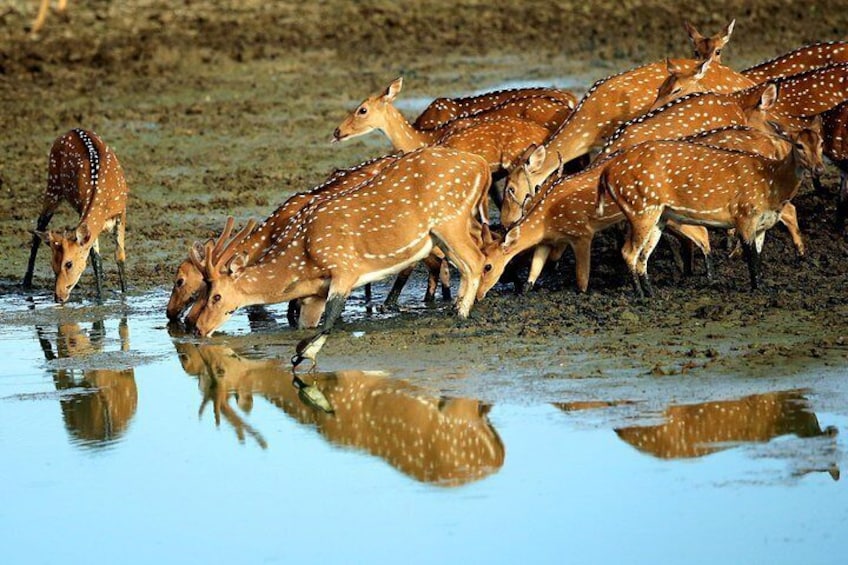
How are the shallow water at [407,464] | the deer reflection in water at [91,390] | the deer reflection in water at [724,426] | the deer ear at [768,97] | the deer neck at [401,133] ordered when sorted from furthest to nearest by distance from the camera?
1. the deer neck at [401,133]
2. the deer ear at [768,97]
3. the deer reflection in water at [91,390]
4. the deer reflection in water at [724,426]
5. the shallow water at [407,464]

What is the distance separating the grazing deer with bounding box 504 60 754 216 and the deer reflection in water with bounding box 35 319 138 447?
10.0 feet

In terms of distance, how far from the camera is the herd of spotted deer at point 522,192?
10.7 m

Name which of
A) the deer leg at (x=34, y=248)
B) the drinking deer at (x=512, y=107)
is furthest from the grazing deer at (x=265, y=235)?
the deer leg at (x=34, y=248)

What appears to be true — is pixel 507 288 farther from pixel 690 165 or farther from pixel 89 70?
pixel 89 70

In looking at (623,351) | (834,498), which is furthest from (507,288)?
(834,498)

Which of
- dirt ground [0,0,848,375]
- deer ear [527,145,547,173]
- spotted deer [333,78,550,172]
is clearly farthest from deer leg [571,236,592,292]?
spotted deer [333,78,550,172]

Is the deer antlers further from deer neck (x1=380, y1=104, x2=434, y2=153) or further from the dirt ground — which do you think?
deer neck (x1=380, y1=104, x2=434, y2=153)

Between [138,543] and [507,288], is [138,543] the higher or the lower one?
the higher one

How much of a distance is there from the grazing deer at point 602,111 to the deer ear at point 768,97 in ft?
3.35

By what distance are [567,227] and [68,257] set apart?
3.59 meters

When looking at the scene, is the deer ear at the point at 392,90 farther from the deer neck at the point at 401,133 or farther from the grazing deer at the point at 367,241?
the grazing deer at the point at 367,241

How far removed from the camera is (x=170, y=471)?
26.2 feet

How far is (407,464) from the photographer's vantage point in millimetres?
7875

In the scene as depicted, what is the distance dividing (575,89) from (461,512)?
480 inches
